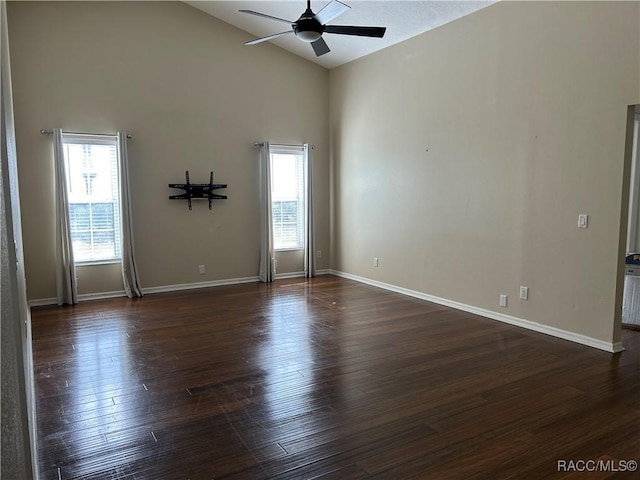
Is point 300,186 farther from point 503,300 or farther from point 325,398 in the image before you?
point 325,398

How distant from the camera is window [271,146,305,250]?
746cm

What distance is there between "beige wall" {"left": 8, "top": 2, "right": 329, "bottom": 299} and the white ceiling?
11.5 inches

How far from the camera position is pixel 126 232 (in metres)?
6.20

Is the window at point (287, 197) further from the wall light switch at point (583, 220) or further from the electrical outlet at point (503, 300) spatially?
the wall light switch at point (583, 220)

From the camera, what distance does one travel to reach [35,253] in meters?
5.77

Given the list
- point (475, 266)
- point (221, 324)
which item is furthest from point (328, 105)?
point (221, 324)

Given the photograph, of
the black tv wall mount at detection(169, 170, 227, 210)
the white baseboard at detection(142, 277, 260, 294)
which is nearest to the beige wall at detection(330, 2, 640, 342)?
the white baseboard at detection(142, 277, 260, 294)

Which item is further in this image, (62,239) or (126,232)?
(126,232)

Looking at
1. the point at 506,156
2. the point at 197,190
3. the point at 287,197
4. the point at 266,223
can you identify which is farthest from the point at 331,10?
the point at 287,197

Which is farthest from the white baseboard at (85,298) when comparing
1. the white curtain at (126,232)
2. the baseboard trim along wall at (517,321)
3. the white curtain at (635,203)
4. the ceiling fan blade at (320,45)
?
the white curtain at (635,203)

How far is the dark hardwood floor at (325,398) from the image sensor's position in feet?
7.98

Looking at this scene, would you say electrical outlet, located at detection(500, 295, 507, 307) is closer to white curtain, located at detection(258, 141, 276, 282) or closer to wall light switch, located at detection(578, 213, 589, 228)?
wall light switch, located at detection(578, 213, 589, 228)

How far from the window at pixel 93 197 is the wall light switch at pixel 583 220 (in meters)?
5.50

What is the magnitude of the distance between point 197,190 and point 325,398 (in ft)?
14.5
